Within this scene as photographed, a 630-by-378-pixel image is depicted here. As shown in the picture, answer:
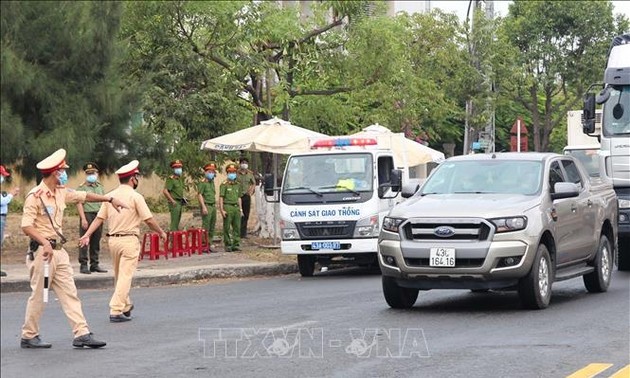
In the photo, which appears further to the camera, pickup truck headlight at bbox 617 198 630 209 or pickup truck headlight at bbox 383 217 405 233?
pickup truck headlight at bbox 617 198 630 209

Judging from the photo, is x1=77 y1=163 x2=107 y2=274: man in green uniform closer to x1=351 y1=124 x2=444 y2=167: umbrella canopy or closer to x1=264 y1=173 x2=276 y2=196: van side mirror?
x1=264 y1=173 x2=276 y2=196: van side mirror

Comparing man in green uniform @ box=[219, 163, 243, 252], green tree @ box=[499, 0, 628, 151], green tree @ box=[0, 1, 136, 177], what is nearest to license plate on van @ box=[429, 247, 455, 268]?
green tree @ box=[0, 1, 136, 177]

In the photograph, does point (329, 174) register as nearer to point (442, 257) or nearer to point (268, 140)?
point (268, 140)

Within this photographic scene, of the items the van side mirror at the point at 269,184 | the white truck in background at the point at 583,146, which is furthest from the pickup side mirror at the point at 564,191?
the white truck in background at the point at 583,146

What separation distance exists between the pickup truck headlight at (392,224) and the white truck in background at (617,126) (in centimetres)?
699

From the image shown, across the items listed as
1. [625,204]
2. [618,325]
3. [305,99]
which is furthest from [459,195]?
[305,99]

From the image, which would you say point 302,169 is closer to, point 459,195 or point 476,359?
point 459,195

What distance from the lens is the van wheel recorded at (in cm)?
2183

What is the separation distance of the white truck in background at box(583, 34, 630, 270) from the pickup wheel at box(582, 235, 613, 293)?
3646 millimetres

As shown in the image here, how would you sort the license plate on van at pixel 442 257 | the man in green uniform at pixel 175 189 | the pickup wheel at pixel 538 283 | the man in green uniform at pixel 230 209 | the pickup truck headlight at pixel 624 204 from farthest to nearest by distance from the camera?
1. the man in green uniform at pixel 230 209
2. the man in green uniform at pixel 175 189
3. the pickup truck headlight at pixel 624 204
4. the pickup wheel at pixel 538 283
5. the license plate on van at pixel 442 257

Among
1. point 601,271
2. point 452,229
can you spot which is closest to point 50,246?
point 452,229

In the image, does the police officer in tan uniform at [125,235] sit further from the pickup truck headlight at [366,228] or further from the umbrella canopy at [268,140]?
the umbrella canopy at [268,140]

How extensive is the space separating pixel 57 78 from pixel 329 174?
5.03 m

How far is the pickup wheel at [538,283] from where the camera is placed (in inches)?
556
